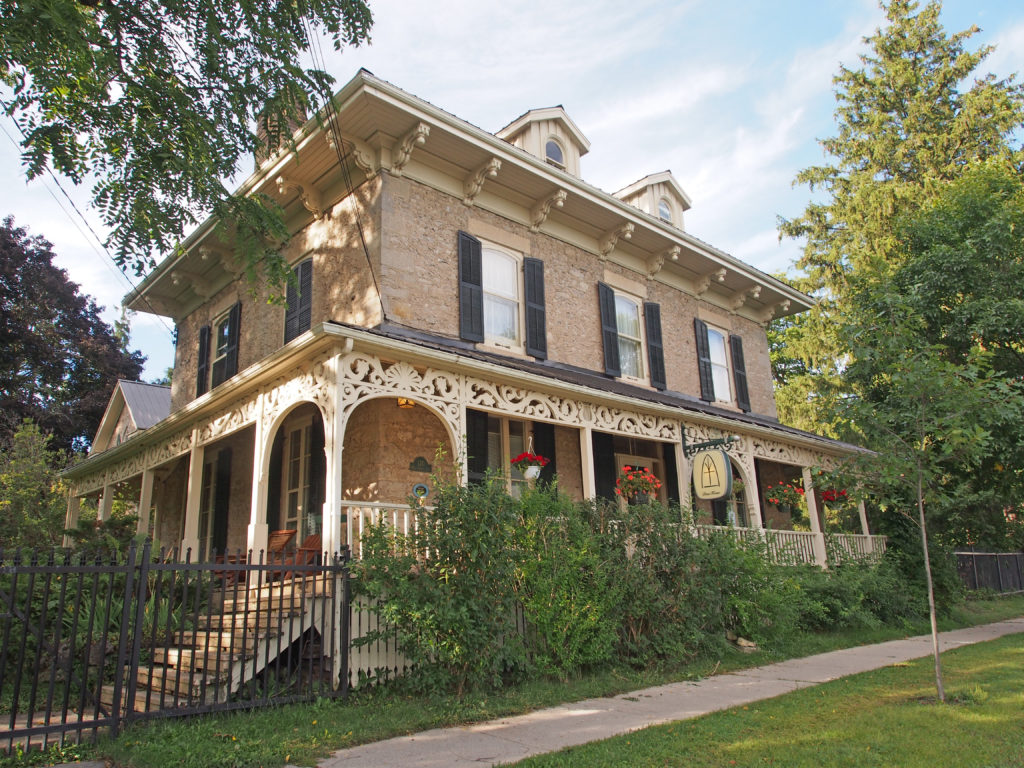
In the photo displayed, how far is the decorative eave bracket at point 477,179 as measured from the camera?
1118 centimetres

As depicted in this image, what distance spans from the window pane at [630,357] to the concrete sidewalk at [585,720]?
248 inches

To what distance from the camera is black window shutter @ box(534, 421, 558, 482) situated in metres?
11.1

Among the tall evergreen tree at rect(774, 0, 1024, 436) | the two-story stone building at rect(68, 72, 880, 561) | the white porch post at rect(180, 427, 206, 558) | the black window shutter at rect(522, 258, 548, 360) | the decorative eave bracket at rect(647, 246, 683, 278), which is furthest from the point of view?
the tall evergreen tree at rect(774, 0, 1024, 436)

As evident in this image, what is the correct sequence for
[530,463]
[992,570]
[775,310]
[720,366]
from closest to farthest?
[530,463] < [720,366] < [775,310] < [992,570]

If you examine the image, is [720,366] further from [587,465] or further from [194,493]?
[194,493]

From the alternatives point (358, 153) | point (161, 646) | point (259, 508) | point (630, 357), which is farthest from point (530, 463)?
point (358, 153)

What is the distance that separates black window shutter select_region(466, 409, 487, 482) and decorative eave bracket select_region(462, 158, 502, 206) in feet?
12.1

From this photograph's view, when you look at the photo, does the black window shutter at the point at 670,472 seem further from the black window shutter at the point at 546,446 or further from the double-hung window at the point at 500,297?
the double-hung window at the point at 500,297

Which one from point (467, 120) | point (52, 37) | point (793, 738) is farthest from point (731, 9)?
point (793, 738)

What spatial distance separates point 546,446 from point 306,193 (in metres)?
5.74

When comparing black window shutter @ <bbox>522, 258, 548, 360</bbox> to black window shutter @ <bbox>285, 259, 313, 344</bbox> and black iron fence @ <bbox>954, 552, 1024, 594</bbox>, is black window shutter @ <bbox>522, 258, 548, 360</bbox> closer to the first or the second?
black window shutter @ <bbox>285, 259, 313, 344</bbox>

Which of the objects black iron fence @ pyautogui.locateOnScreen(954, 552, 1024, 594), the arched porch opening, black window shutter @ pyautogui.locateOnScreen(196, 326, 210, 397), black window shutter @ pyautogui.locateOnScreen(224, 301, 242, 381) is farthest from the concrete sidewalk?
black iron fence @ pyautogui.locateOnScreen(954, 552, 1024, 594)

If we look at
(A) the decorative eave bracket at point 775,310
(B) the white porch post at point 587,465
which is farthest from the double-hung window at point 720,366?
(B) the white porch post at point 587,465

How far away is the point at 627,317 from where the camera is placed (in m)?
14.0
